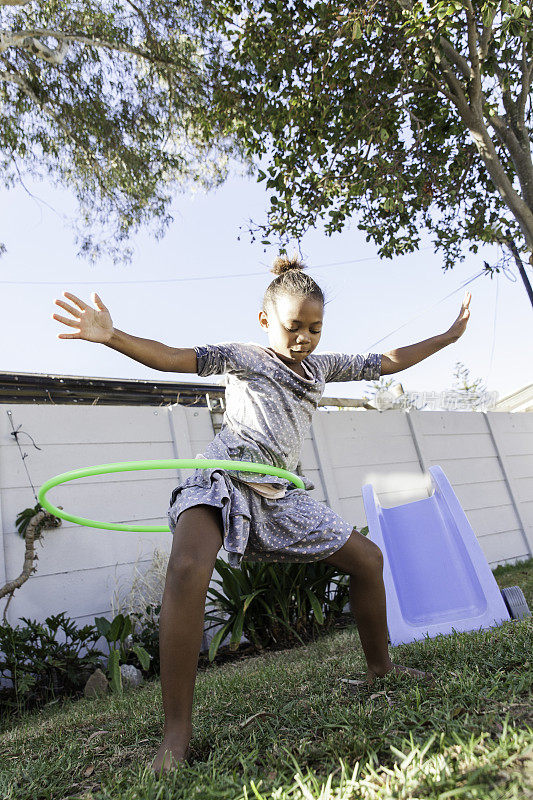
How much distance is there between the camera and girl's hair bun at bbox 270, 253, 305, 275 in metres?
2.39

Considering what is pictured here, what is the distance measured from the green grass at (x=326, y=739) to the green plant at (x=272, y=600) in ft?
4.57

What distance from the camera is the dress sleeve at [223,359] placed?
1.96 meters

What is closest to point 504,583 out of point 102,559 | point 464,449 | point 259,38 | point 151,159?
point 464,449

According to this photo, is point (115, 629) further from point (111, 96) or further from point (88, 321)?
point (111, 96)

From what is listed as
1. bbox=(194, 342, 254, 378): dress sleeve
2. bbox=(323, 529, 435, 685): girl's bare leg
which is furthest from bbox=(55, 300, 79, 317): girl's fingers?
bbox=(323, 529, 435, 685): girl's bare leg

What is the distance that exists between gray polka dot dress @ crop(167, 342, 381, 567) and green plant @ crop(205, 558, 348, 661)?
1813 millimetres

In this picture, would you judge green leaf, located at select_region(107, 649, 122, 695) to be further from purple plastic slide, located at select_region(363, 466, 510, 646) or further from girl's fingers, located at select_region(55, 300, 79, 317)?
girl's fingers, located at select_region(55, 300, 79, 317)

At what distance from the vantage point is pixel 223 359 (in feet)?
6.55

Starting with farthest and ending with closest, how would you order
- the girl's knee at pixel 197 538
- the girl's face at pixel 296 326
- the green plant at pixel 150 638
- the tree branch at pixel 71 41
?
1. the tree branch at pixel 71 41
2. the green plant at pixel 150 638
3. the girl's face at pixel 296 326
4. the girl's knee at pixel 197 538

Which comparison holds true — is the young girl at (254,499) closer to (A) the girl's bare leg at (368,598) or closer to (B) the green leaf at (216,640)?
(A) the girl's bare leg at (368,598)

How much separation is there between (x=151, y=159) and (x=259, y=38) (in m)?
2.19

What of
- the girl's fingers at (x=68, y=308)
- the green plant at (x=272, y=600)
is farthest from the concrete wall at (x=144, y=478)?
the girl's fingers at (x=68, y=308)

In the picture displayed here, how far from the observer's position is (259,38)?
16.6 ft

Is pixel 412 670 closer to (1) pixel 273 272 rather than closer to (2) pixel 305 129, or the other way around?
(1) pixel 273 272
